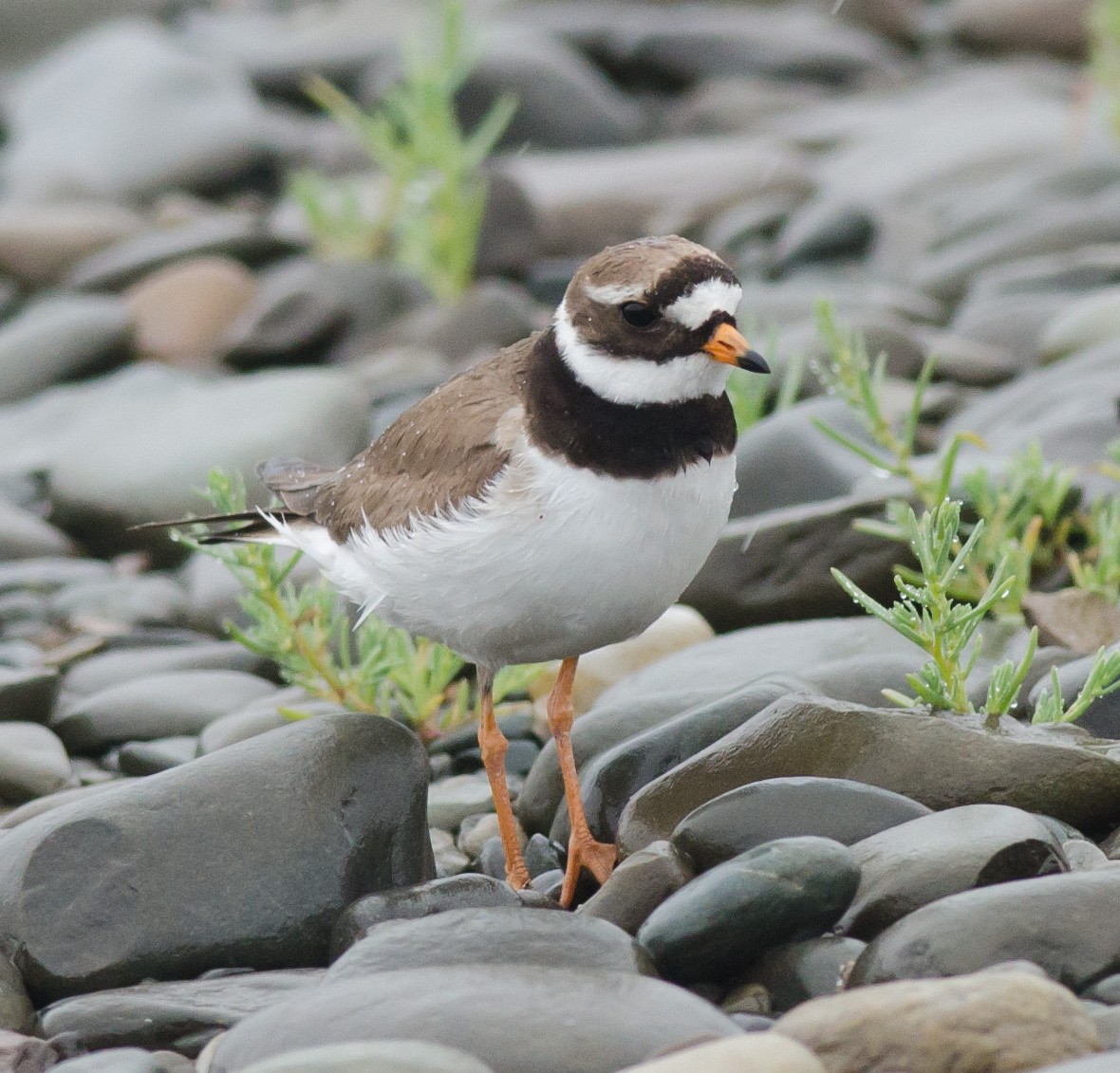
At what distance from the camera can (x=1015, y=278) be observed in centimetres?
968

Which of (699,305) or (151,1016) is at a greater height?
(699,305)

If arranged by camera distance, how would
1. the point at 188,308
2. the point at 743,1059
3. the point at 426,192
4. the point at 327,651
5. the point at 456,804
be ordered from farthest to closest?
the point at 188,308 → the point at 426,192 → the point at 327,651 → the point at 456,804 → the point at 743,1059

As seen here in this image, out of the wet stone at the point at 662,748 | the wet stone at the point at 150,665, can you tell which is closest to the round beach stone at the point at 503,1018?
the wet stone at the point at 662,748

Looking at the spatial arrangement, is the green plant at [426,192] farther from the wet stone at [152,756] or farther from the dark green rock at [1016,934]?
the dark green rock at [1016,934]

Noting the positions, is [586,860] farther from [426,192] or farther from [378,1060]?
[426,192]

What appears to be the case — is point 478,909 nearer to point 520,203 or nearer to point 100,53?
point 520,203

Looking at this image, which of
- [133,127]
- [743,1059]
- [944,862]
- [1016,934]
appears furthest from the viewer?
[133,127]

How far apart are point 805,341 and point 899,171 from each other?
4.61 m

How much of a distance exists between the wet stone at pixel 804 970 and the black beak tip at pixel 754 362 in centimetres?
131

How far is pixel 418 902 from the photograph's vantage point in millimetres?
4250

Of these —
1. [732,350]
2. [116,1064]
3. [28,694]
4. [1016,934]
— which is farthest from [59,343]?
[1016,934]

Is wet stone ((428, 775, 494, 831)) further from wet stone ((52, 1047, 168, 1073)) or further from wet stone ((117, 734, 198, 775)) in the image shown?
wet stone ((52, 1047, 168, 1073))

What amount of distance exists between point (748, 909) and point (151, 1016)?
136cm

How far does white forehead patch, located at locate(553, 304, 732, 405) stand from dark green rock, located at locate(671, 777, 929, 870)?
971 millimetres
